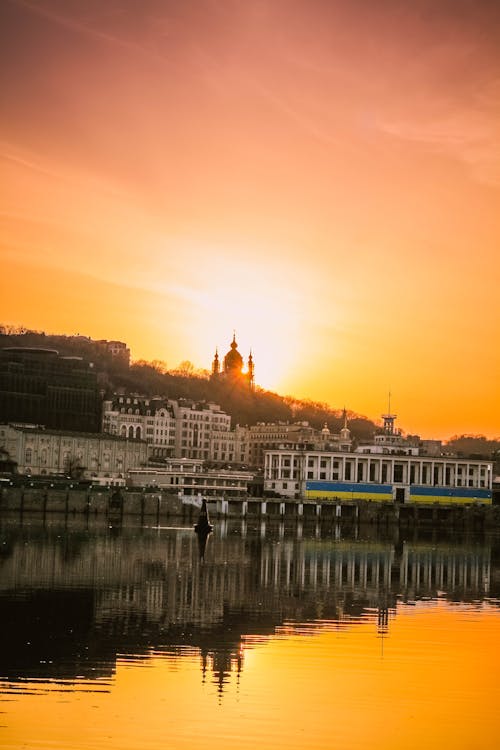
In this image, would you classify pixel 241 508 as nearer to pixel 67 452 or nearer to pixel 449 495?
pixel 67 452

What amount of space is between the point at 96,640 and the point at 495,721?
10916mm

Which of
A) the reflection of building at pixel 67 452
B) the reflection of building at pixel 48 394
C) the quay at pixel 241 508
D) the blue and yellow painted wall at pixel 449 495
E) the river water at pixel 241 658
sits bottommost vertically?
the river water at pixel 241 658

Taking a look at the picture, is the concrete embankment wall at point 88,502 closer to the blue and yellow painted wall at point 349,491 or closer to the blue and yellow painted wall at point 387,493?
the blue and yellow painted wall at point 349,491

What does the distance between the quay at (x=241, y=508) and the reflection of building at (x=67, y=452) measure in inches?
582

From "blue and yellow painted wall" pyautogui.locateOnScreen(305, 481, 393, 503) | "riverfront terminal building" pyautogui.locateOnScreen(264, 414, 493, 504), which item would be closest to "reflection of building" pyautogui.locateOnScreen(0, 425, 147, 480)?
"riverfront terminal building" pyautogui.locateOnScreen(264, 414, 493, 504)

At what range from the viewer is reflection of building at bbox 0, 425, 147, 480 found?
15175 cm

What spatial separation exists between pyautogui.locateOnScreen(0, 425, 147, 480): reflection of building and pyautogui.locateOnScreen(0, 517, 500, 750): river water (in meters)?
92.3

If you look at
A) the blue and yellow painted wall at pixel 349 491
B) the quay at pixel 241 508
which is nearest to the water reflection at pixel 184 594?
the quay at pixel 241 508

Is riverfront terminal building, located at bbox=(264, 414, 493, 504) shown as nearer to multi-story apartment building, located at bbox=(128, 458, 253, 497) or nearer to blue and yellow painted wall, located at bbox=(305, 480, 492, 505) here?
blue and yellow painted wall, located at bbox=(305, 480, 492, 505)

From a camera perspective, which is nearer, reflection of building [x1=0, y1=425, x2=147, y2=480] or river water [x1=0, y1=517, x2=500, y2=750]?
river water [x1=0, y1=517, x2=500, y2=750]

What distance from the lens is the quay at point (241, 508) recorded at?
12381 cm

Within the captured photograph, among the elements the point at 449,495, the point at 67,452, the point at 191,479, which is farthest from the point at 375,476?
the point at 67,452

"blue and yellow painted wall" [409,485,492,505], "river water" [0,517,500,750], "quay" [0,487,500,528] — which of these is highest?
"blue and yellow painted wall" [409,485,492,505]

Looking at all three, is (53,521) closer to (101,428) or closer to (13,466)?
(13,466)
